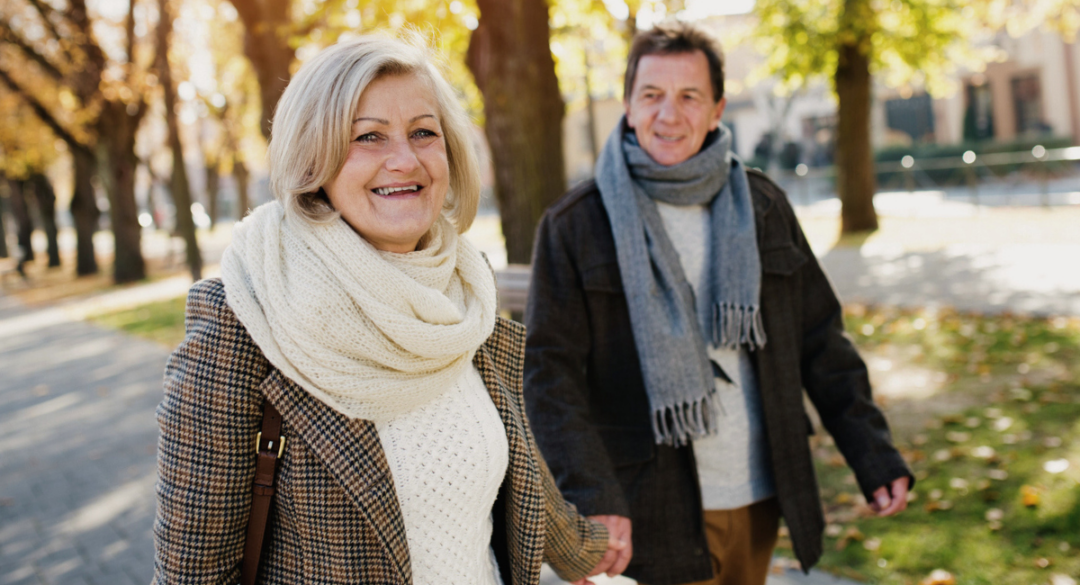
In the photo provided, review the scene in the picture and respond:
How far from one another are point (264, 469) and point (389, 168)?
0.67m

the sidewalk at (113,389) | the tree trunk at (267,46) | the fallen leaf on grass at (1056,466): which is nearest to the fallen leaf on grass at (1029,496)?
the fallen leaf on grass at (1056,466)

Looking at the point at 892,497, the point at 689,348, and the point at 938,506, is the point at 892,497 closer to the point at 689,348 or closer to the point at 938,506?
the point at 689,348

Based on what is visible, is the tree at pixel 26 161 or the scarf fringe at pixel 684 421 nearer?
the scarf fringe at pixel 684 421

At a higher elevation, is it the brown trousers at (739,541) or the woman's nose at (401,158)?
the woman's nose at (401,158)

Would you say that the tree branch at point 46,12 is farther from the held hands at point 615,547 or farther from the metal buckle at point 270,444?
the metal buckle at point 270,444

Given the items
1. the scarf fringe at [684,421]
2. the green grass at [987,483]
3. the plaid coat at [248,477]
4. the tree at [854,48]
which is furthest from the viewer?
the tree at [854,48]

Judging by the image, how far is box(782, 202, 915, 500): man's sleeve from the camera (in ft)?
9.29

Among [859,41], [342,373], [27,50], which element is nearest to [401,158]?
[342,373]

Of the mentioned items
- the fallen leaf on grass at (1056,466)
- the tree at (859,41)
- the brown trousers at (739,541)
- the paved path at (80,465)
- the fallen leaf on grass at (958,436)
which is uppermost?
the tree at (859,41)

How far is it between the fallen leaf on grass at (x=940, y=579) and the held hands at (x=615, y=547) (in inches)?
84.4

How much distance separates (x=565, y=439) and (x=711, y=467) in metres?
0.57

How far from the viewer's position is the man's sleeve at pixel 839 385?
2830 mm

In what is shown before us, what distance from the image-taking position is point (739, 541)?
2.88 meters

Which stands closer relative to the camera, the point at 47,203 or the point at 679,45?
the point at 679,45
